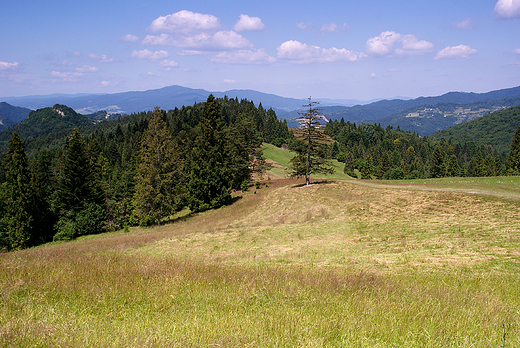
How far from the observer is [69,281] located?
22.4ft

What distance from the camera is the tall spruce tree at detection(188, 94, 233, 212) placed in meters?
40.7

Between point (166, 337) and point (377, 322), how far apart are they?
3.47 metres

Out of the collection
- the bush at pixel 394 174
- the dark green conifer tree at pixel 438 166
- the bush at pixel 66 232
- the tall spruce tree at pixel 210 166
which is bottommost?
the bush at pixel 394 174

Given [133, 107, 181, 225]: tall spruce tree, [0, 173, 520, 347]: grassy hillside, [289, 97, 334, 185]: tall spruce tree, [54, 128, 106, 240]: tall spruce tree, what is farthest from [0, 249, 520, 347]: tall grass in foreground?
[54, 128, 106, 240]: tall spruce tree

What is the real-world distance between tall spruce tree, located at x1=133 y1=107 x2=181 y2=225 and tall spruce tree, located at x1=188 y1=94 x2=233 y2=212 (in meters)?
6.28

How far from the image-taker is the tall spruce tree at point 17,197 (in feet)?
128

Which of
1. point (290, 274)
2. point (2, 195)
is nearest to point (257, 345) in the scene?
point (290, 274)

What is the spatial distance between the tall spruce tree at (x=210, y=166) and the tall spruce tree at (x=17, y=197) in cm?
2230

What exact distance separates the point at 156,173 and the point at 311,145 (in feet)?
60.3

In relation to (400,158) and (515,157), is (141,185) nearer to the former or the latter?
(515,157)

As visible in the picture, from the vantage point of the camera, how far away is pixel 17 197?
130ft

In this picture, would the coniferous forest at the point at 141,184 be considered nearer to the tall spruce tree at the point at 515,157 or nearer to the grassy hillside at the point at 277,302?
the grassy hillside at the point at 277,302

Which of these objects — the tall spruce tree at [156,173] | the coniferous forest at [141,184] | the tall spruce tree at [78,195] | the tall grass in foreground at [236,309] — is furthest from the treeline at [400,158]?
the tall grass in foreground at [236,309]

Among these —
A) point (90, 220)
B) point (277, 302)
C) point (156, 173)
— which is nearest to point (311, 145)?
point (156, 173)
